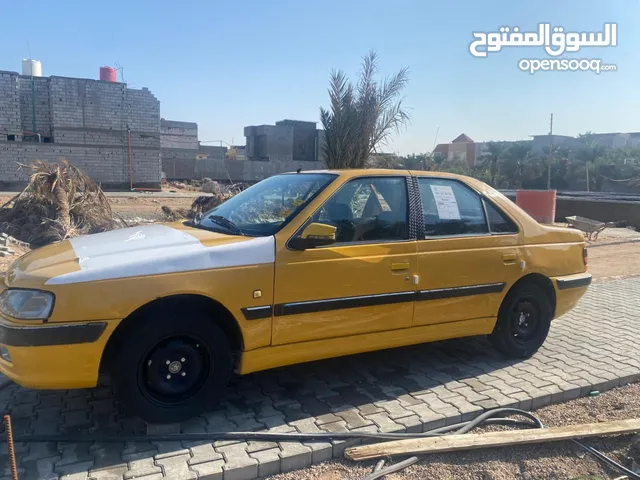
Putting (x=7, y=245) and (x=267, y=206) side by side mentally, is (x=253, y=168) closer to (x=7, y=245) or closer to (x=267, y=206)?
(x=7, y=245)

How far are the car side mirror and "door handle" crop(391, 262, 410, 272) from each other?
618 mm

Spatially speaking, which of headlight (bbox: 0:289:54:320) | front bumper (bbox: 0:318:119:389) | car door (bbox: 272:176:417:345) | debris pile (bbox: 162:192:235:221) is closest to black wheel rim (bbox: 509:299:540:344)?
car door (bbox: 272:176:417:345)

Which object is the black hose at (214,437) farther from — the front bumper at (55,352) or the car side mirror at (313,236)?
the car side mirror at (313,236)

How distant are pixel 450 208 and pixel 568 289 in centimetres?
153

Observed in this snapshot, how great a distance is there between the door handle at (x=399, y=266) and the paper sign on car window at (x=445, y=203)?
1.99 feet

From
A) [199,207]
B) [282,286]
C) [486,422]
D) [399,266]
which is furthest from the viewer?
[199,207]

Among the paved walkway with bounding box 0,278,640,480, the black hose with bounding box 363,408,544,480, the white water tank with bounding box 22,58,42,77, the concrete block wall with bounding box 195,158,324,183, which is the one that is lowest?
the black hose with bounding box 363,408,544,480

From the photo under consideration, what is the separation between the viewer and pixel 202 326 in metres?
3.26

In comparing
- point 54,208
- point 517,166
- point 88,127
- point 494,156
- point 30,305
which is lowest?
point 30,305

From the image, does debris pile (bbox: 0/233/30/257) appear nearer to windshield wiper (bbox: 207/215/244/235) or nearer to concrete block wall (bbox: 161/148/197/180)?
windshield wiper (bbox: 207/215/244/235)

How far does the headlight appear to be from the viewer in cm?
286

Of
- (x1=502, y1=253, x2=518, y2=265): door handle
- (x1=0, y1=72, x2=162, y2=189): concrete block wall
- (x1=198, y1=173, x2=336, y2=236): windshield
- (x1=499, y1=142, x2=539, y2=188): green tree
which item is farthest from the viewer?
(x1=499, y1=142, x2=539, y2=188): green tree

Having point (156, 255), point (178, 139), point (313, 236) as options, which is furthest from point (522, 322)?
point (178, 139)

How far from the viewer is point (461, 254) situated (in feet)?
13.9
